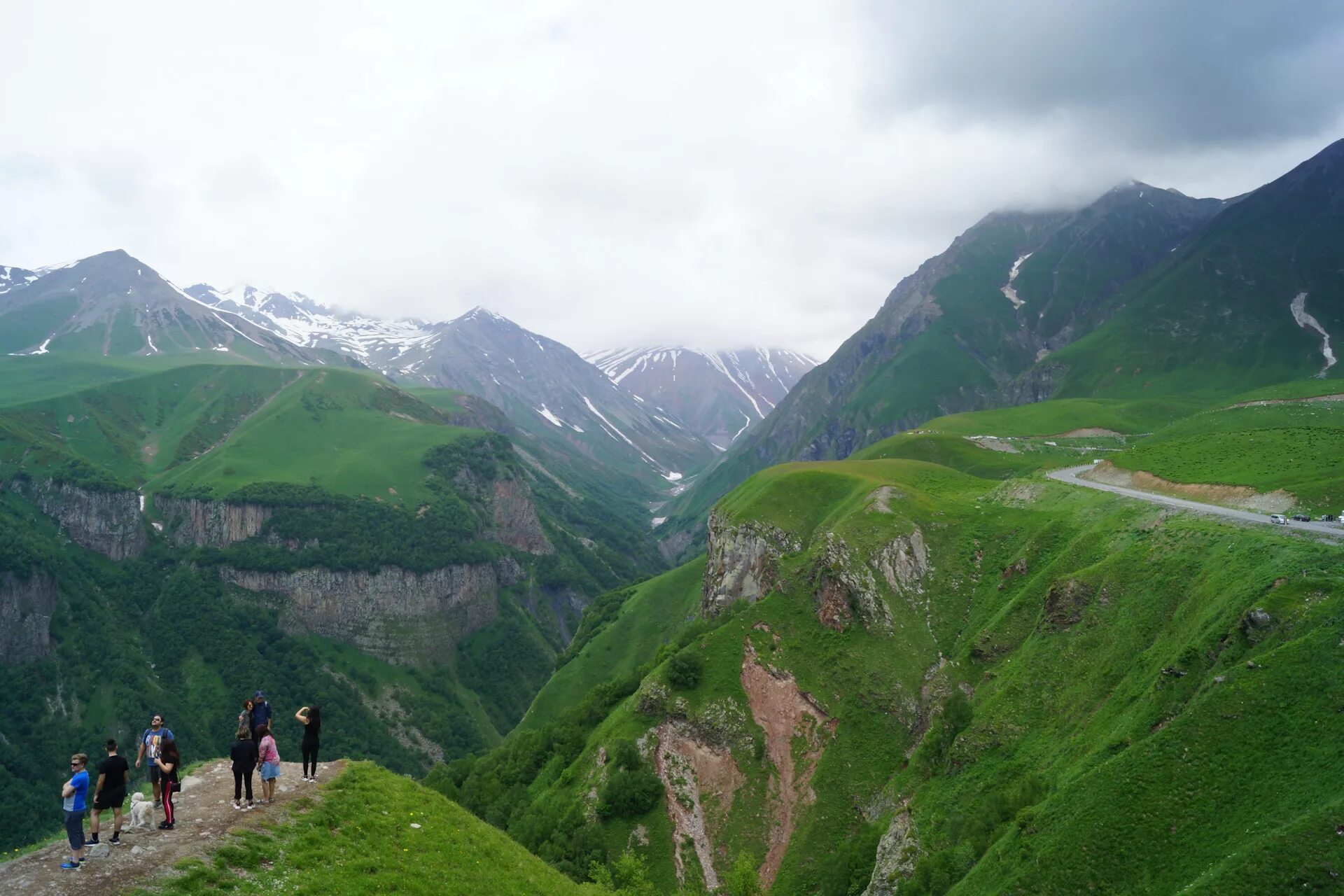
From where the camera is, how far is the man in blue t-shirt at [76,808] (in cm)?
2012

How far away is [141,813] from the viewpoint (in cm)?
2328

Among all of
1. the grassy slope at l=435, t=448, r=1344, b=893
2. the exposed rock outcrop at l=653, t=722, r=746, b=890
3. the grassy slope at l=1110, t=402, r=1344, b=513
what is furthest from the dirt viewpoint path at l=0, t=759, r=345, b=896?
the grassy slope at l=1110, t=402, r=1344, b=513

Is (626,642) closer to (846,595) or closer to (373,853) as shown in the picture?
(846,595)

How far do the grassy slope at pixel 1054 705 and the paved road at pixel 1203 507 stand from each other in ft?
10.7

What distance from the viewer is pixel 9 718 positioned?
151625 mm

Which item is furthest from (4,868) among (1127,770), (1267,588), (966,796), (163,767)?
(1267,588)

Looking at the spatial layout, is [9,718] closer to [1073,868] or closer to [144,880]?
[144,880]

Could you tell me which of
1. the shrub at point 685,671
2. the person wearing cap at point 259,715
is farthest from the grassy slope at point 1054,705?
the person wearing cap at point 259,715

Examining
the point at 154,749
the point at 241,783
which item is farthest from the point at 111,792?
the point at 241,783

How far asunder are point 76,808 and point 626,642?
12708 centimetres

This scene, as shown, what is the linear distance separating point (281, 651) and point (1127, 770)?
8222 inches

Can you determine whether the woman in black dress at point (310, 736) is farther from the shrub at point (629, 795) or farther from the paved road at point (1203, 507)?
→ the paved road at point (1203, 507)

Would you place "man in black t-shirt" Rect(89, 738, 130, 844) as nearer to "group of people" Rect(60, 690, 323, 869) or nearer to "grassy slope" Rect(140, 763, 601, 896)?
"group of people" Rect(60, 690, 323, 869)

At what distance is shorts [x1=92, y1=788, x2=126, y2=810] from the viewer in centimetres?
2159
